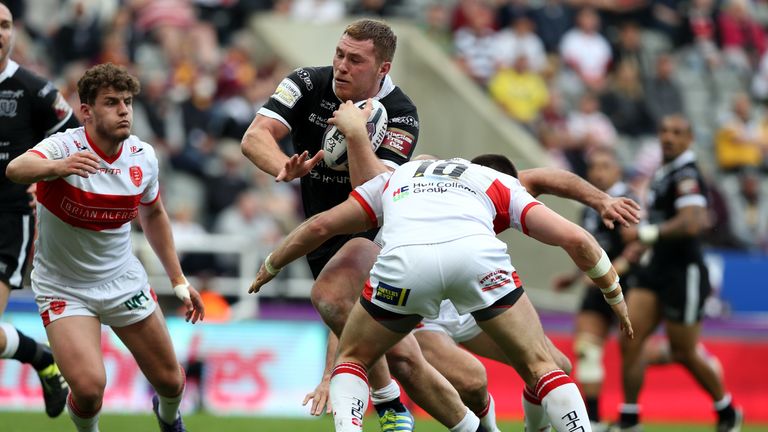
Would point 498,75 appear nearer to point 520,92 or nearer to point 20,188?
point 520,92

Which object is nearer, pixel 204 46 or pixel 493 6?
pixel 204 46

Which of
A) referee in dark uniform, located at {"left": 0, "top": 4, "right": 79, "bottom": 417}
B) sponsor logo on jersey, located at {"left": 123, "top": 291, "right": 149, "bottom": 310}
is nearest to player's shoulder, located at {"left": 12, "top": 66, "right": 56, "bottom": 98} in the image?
referee in dark uniform, located at {"left": 0, "top": 4, "right": 79, "bottom": 417}

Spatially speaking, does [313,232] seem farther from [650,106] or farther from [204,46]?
[650,106]

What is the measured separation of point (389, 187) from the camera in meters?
7.16

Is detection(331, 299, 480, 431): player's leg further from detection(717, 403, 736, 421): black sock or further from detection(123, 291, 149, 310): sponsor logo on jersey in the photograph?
detection(717, 403, 736, 421): black sock

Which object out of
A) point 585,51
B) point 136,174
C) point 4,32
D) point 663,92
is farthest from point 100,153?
point 663,92

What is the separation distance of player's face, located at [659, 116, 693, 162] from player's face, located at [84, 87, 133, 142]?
586 cm

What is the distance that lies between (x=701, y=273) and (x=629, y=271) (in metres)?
0.68

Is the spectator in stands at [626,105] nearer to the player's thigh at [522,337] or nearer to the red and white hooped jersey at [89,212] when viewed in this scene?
the red and white hooped jersey at [89,212]

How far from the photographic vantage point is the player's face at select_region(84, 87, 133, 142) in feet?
24.8

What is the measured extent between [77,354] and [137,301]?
1.81 ft

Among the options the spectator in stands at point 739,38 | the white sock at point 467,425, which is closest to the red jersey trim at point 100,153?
the white sock at point 467,425

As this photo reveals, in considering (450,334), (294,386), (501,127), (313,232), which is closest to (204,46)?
(501,127)

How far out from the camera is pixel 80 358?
7.50m
